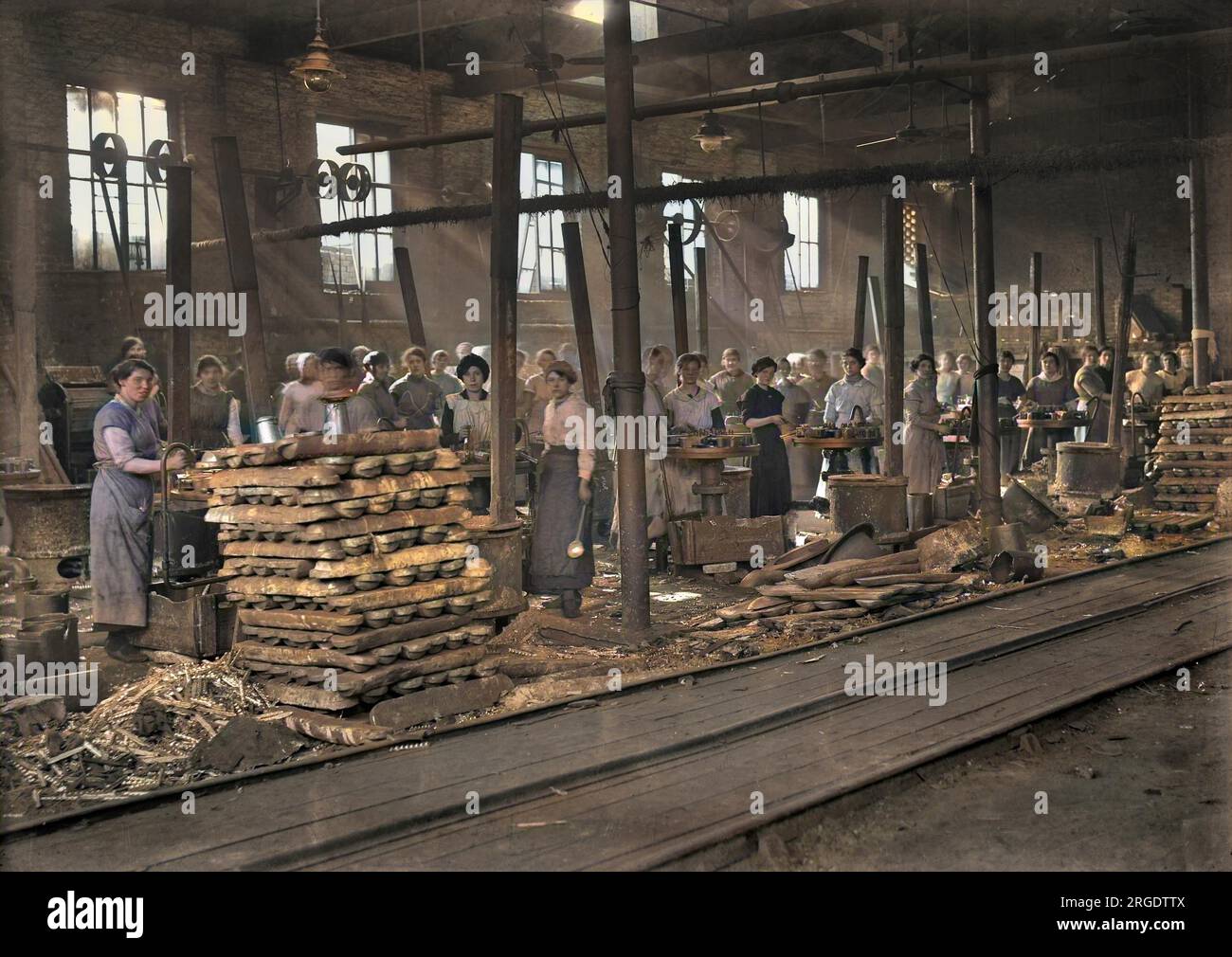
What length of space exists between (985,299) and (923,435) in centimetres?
195

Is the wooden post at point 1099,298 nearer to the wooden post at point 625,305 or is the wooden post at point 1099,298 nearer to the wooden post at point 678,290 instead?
the wooden post at point 678,290

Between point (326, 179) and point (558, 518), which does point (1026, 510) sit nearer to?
point (558, 518)

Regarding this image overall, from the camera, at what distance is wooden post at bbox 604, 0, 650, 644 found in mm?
7946

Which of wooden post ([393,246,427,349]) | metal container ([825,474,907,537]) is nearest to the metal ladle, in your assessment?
metal container ([825,474,907,537])

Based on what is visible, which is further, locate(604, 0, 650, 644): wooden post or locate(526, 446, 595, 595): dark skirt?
locate(526, 446, 595, 595): dark skirt

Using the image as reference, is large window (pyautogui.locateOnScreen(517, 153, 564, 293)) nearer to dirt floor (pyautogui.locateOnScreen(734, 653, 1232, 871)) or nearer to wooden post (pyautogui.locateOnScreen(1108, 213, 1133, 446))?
wooden post (pyautogui.locateOnScreen(1108, 213, 1133, 446))

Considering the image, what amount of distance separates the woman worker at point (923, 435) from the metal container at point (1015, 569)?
2.84 metres

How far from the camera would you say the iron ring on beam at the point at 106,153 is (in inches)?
563

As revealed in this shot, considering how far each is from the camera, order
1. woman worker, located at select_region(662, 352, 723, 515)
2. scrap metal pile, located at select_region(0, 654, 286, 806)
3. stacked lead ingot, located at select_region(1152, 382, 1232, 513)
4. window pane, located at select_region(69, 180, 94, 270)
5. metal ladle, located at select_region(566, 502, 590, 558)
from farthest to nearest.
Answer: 1. window pane, located at select_region(69, 180, 94, 270)
2. stacked lead ingot, located at select_region(1152, 382, 1232, 513)
3. woman worker, located at select_region(662, 352, 723, 515)
4. metal ladle, located at select_region(566, 502, 590, 558)
5. scrap metal pile, located at select_region(0, 654, 286, 806)

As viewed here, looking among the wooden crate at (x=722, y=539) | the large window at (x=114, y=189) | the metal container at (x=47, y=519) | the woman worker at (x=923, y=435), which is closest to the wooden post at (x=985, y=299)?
the woman worker at (x=923, y=435)

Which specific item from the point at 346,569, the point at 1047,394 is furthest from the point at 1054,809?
the point at 1047,394

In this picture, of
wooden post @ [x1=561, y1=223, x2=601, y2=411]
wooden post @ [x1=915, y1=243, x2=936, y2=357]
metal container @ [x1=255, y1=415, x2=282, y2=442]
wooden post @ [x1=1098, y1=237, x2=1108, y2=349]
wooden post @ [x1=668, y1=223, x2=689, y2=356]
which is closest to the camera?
metal container @ [x1=255, y1=415, x2=282, y2=442]

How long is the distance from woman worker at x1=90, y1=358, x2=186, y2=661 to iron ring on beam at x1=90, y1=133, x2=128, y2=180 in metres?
7.64

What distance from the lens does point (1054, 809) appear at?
502 cm
